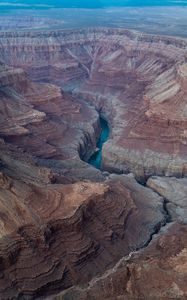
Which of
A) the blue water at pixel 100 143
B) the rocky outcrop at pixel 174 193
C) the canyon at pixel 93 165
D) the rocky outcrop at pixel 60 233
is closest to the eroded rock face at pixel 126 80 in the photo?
the canyon at pixel 93 165

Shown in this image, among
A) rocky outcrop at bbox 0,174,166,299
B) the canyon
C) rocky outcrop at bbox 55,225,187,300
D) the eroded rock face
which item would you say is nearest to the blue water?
the canyon

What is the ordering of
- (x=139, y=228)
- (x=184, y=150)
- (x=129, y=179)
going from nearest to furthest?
1. (x=139, y=228)
2. (x=129, y=179)
3. (x=184, y=150)

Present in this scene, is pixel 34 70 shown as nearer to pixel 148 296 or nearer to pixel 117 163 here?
pixel 117 163

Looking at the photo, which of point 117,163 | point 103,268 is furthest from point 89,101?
point 103,268

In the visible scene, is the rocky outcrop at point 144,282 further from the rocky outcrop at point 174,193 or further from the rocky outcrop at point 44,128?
the rocky outcrop at point 44,128

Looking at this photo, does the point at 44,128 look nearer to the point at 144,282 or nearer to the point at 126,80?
the point at 126,80

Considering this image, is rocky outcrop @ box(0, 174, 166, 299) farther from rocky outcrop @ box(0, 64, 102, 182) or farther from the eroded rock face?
the eroded rock face

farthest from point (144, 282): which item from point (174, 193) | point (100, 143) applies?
point (100, 143)
